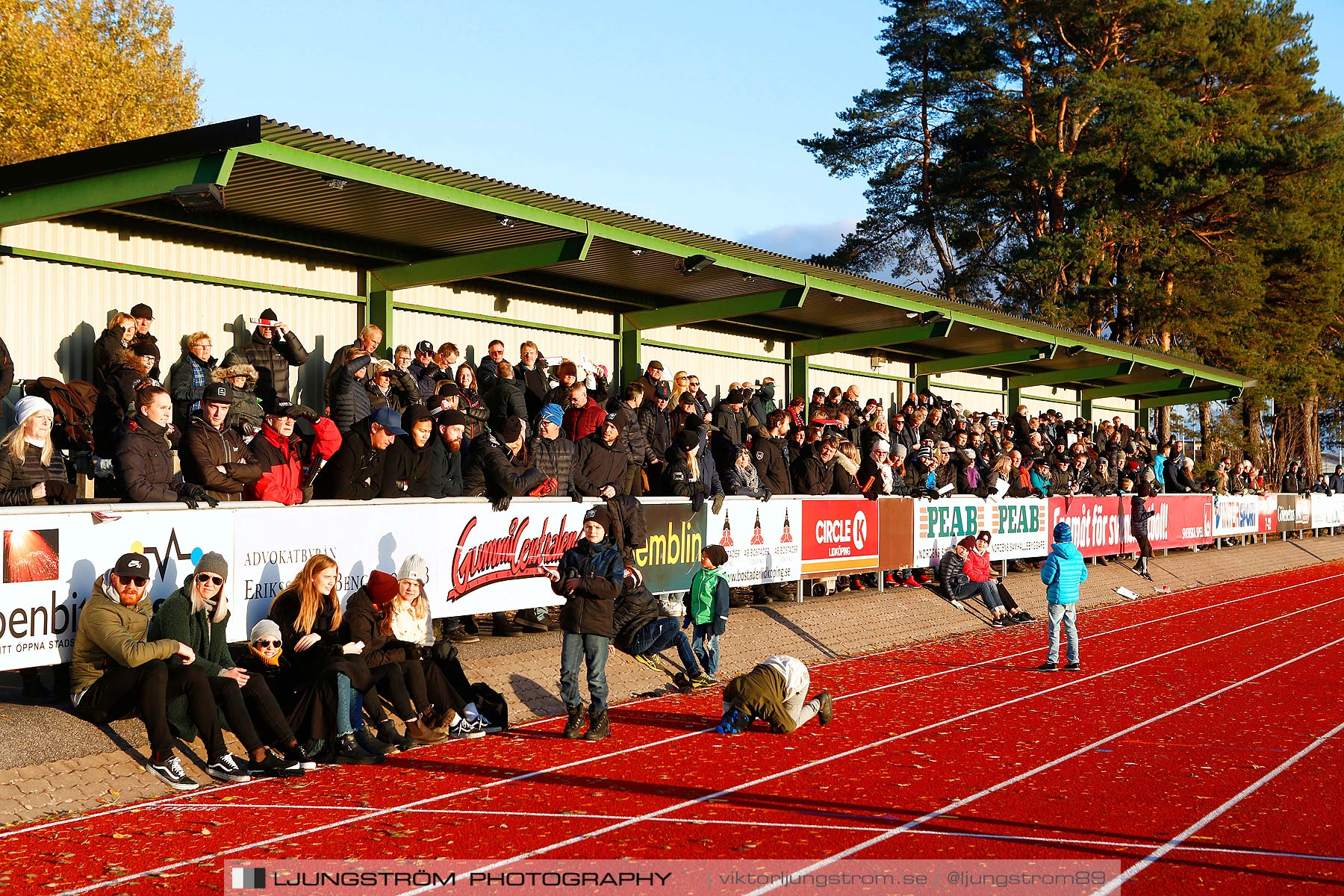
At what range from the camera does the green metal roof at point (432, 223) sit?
1227cm

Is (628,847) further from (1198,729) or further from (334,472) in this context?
(1198,729)

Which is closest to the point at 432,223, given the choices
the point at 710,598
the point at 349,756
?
the point at 710,598

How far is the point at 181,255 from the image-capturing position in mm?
15156

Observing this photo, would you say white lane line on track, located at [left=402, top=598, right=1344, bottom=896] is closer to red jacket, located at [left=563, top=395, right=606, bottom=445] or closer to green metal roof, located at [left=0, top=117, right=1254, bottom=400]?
red jacket, located at [left=563, top=395, right=606, bottom=445]

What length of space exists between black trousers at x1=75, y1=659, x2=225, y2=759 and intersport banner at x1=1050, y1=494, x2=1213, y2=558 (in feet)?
60.7

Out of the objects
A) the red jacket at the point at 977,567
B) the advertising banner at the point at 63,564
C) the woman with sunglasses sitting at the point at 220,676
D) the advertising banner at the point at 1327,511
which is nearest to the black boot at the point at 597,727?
the woman with sunglasses sitting at the point at 220,676

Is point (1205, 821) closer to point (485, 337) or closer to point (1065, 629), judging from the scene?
point (1065, 629)

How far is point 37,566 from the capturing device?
919cm

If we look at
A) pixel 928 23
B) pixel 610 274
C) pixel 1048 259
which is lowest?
pixel 610 274

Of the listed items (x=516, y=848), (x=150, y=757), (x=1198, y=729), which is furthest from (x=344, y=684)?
(x=1198, y=729)

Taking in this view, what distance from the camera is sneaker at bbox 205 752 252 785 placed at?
9406 millimetres

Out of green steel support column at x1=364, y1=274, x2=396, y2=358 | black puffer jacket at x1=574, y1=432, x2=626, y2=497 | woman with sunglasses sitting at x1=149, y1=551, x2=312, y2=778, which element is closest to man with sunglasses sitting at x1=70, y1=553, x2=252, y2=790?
woman with sunglasses sitting at x1=149, y1=551, x2=312, y2=778

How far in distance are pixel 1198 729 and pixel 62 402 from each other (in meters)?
10.7

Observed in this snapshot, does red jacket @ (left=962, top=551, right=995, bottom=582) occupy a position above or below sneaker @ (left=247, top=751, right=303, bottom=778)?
above
